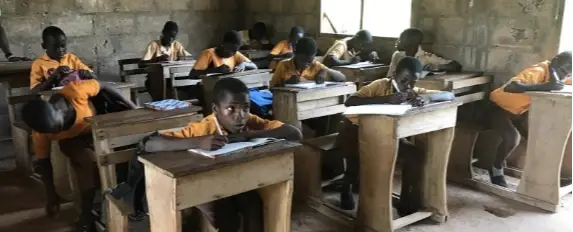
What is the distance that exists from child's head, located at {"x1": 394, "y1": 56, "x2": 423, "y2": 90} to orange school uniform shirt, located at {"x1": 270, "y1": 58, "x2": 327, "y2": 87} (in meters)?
1.17

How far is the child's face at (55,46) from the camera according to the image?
432cm

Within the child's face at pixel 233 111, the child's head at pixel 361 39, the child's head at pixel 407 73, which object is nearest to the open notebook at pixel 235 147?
the child's face at pixel 233 111

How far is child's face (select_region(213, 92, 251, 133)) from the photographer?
7.94ft

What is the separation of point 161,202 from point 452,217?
7.25ft

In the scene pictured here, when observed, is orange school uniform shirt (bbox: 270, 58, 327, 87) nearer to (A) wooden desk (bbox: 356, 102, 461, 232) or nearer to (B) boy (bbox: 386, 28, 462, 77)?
(B) boy (bbox: 386, 28, 462, 77)

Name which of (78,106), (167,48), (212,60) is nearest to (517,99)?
(212,60)

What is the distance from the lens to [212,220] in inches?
96.8

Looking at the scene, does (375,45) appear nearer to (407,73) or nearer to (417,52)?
(417,52)

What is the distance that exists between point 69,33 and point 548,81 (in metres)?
5.06

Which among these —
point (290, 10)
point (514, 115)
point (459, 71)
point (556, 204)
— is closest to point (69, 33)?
point (290, 10)

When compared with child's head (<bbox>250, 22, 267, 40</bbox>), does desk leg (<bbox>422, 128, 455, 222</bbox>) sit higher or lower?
lower

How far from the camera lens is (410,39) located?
4.88 m

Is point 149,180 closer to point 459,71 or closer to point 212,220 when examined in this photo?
point 212,220

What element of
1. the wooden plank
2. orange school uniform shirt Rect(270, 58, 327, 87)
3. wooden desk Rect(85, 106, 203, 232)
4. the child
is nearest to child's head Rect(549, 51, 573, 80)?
orange school uniform shirt Rect(270, 58, 327, 87)
